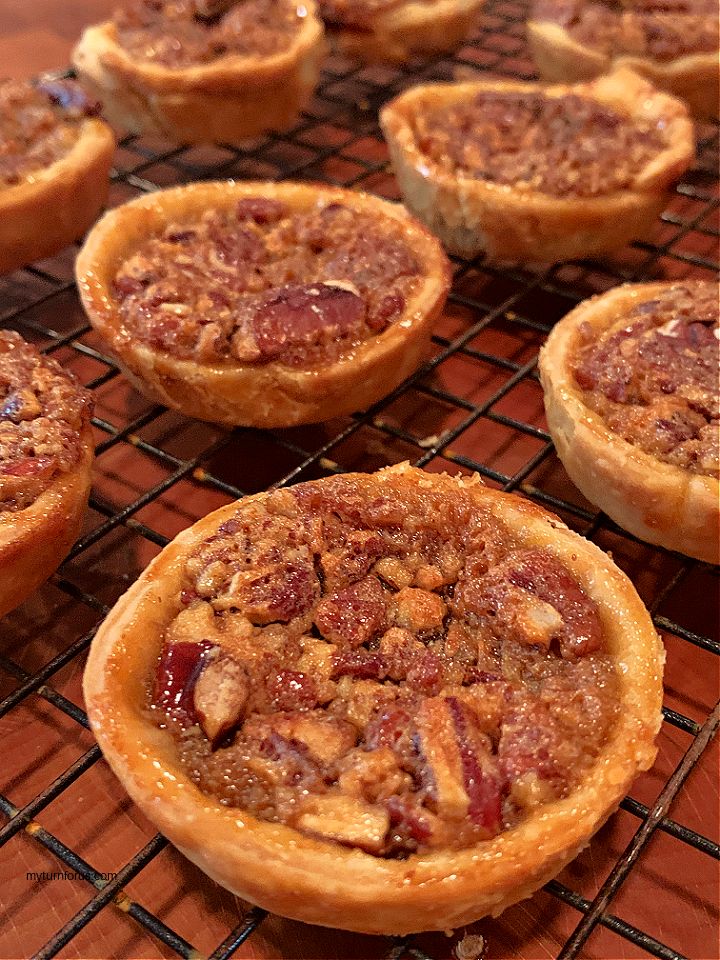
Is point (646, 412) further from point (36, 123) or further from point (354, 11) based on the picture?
point (354, 11)

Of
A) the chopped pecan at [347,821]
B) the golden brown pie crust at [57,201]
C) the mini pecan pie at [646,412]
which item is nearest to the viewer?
the chopped pecan at [347,821]

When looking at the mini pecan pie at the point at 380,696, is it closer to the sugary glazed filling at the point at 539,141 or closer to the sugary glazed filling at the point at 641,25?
the sugary glazed filling at the point at 539,141

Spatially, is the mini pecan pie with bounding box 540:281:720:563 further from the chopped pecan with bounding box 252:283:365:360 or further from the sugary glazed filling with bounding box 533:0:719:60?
the sugary glazed filling with bounding box 533:0:719:60

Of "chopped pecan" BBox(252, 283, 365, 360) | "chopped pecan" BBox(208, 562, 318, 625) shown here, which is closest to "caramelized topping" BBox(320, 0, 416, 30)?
"chopped pecan" BBox(252, 283, 365, 360)

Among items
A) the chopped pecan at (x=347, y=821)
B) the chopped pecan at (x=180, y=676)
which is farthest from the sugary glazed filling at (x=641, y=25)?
the chopped pecan at (x=347, y=821)

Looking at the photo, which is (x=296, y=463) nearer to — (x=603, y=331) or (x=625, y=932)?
(x=603, y=331)

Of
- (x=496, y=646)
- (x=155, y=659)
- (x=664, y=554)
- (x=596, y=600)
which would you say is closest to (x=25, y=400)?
(x=155, y=659)
